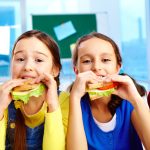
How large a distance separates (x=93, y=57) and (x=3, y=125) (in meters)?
0.45

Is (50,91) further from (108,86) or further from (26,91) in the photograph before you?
(108,86)

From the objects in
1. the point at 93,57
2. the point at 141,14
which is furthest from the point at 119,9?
the point at 93,57

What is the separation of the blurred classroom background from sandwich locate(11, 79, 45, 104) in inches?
91.7

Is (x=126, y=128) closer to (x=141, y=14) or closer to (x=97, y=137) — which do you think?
(x=97, y=137)

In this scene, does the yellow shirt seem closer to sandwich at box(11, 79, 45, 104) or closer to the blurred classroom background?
sandwich at box(11, 79, 45, 104)

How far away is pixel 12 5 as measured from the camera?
3740 mm

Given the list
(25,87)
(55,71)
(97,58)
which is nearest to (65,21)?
(55,71)

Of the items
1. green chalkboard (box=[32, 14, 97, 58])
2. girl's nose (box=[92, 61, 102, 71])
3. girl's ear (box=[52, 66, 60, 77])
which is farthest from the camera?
green chalkboard (box=[32, 14, 97, 58])

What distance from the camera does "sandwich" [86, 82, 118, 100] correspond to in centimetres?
104

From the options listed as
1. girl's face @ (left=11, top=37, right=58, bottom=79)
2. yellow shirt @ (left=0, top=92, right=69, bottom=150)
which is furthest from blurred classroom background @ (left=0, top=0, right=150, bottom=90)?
yellow shirt @ (left=0, top=92, right=69, bottom=150)

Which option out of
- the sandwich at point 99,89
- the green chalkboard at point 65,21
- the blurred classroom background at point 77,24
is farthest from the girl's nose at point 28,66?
the green chalkboard at point 65,21

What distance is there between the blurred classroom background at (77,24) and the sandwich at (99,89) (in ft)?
7.49

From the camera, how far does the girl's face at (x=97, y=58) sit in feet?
3.60

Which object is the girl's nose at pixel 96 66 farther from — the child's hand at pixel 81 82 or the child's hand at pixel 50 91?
the child's hand at pixel 50 91
